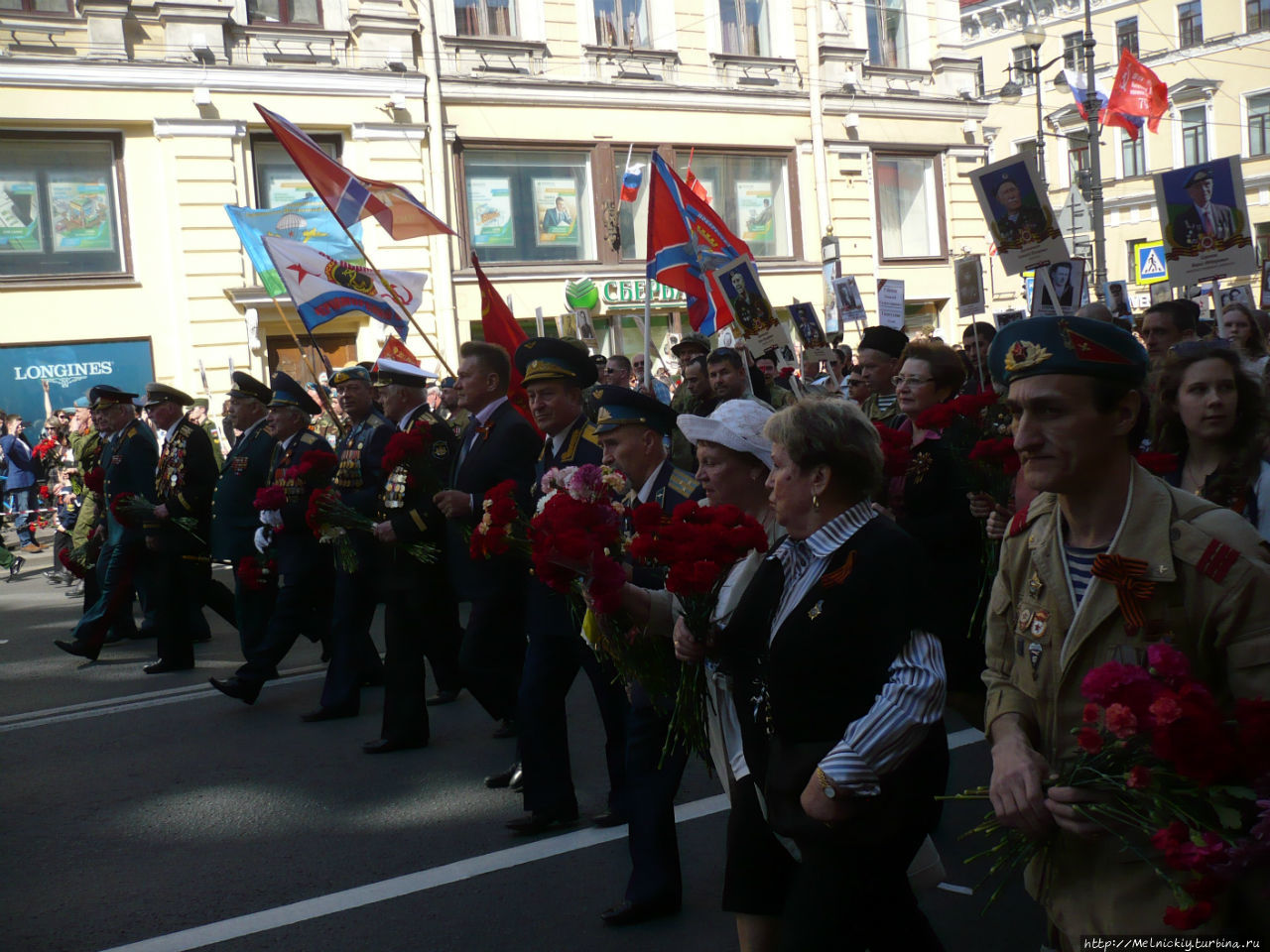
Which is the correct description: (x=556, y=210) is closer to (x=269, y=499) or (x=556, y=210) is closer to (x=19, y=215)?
(x=19, y=215)

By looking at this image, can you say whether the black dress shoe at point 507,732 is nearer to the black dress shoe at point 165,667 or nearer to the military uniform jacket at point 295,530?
the military uniform jacket at point 295,530

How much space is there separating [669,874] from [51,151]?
63.9ft

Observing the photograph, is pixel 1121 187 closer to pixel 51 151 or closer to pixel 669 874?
pixel 51 151

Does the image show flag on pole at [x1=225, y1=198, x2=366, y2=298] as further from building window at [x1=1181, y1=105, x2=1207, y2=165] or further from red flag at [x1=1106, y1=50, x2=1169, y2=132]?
building window at [x1=1181, y1=105, x2=1207, y2=165]

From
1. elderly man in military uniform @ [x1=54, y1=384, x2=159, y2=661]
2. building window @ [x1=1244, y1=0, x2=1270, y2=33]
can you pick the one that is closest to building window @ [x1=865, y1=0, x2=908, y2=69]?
elderly man in military uniform @ [x1=54, y1=384, x2=159, y2=661]

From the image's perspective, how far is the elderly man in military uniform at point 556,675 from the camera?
5.21m

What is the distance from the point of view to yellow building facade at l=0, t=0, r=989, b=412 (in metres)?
19.7

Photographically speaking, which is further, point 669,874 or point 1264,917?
point 669,874

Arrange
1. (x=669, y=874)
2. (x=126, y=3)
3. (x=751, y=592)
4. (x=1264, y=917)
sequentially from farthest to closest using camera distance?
1. (x=126, y=3)
2. (x=669, y=874)
3. (x=751, y=592)
4. (x=1264, y=917)

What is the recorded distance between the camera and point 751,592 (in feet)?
10.3

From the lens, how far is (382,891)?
4.78 metres

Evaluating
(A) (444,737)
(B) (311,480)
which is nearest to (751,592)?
(A) (444,737)

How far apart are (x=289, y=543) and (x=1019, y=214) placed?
207 inches

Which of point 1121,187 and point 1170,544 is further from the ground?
point 1121,187
